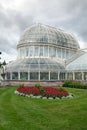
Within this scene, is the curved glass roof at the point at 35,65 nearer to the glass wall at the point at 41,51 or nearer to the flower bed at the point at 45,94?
the glass wall at the point at 41,51

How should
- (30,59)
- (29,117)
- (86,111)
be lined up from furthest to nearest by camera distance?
(30,59) < (86,111) < (29,117)

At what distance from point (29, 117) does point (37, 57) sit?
4050 centimetres

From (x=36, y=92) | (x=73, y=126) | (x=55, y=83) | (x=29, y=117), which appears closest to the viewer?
(x=73, y=126)

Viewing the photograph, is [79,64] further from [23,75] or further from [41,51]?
[23,75]

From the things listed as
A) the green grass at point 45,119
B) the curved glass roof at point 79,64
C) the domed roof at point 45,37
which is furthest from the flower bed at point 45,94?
the domed roof at point 45,37

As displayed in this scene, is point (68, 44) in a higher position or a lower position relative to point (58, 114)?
higher

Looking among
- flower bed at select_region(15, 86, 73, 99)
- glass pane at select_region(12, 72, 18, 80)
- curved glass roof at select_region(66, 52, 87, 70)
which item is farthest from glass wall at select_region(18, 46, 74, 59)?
flower bed at select_region(15, 86, 73, 99)

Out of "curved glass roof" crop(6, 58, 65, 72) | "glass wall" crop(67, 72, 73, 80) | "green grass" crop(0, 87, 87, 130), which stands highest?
"curved glass roof" crop(6, 58, 65, 72)

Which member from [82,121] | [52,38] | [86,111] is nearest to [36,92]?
[86,111]

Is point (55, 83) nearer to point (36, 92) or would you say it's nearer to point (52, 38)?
point (52, 38)

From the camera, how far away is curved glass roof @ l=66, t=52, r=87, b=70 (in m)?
48.2

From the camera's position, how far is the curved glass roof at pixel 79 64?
158 feet

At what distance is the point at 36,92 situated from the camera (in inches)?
941

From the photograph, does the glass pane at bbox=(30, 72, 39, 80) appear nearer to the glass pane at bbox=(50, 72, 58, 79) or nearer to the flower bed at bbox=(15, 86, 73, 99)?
the glass pane at bbox=(50, 72, 58, 79)
